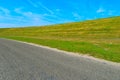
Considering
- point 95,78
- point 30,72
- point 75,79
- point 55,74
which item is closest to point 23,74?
point 30,72

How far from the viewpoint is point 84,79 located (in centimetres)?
997

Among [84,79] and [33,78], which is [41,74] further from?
[84,79]

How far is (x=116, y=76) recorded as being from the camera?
36.0ft

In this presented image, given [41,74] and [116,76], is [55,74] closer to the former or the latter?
[41,74]

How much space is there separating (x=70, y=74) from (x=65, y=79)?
1173 millimetres

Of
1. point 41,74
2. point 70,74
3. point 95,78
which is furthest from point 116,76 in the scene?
point 41,74

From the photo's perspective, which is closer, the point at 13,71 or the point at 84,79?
the point at 84,79

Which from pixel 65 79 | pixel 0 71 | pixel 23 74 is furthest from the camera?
pixel 0 71

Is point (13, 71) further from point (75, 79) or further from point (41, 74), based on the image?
point (75, 79)

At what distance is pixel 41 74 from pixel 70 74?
1.22 meters

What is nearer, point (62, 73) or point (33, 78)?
point (33, 78)

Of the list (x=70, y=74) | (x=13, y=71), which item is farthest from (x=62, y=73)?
(x=13, y=71)

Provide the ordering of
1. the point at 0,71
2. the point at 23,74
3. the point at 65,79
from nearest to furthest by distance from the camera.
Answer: the point at 65,79
the point at 23,74
the point at 0,71

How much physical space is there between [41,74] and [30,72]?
0.67 meters
